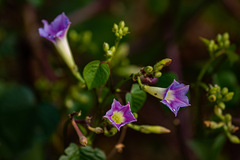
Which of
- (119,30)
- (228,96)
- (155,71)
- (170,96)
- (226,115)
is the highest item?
(119,30)

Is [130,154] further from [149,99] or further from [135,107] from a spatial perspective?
[135,107]

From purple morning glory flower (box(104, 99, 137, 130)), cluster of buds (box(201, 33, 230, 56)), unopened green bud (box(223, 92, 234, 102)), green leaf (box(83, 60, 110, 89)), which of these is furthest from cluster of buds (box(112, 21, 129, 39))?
unopened green bud (box(223, 92, 234, 102))

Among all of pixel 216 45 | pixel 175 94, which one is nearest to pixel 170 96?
pixel 175 94

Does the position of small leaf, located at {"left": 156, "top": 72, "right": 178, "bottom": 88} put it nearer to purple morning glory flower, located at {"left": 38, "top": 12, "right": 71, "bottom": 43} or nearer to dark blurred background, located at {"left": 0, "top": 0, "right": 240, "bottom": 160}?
dark blurred background, located at {"left": 0, "top": 0, "right": 240, "bottom": 160}

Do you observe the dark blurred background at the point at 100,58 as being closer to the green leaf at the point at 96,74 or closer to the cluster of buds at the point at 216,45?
the cluster of buds at the point at 216,45

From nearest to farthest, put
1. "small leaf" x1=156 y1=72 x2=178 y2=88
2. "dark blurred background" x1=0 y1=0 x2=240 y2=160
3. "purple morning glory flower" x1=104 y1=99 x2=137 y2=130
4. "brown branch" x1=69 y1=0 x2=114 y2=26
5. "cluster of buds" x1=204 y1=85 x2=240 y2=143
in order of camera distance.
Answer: "purple morning glory flower" x1=104 y1=99 x2=137 y2=130
"small leaf" x1=156 y1=72 x2=178 y2=88
"cluster of buds" x1=204 y1=85 x2=240 y2=143
"dark blurred background" x1=0 y1=0 x2=240 y2=160
"brown branch" x1=69 y1=0 x2=114 y2=26

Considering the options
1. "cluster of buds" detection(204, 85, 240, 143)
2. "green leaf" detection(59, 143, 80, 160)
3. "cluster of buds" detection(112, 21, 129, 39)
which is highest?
"cluster of buds" detection(112, 21, 129, 39)

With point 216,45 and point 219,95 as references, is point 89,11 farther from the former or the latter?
point 219,95
